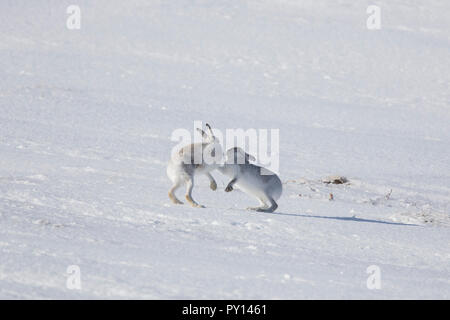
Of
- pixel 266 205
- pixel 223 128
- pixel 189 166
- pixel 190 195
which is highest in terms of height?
pixel 223 128

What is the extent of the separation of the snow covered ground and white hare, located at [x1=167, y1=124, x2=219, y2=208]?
26 cm

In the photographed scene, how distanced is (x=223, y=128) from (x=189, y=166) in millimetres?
5610

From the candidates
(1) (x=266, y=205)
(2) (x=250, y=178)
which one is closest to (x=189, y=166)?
(2) (x=250, y=178)

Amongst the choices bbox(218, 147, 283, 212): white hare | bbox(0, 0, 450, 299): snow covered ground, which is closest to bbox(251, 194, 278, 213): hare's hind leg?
bbox(218, 147, 283, 212): white hare

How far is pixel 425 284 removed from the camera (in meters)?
4.87

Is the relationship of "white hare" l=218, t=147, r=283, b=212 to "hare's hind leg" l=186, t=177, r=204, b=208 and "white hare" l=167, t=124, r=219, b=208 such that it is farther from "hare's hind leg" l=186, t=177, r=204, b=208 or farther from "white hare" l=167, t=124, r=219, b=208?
"hare's hind leg" l=186, t=177, r=204, b=208

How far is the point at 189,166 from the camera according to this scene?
6.86 metres

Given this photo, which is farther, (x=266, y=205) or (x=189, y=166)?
(x=266, y=205)

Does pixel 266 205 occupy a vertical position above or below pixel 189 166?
below

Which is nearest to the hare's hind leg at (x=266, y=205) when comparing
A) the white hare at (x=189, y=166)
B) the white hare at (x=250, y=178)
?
the white hare at (x=250, y=178)

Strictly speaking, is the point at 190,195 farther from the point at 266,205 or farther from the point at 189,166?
the point at 266,205

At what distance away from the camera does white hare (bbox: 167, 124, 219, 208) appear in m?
6.80

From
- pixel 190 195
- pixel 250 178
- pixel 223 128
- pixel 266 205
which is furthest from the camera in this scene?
pixel 223 128
